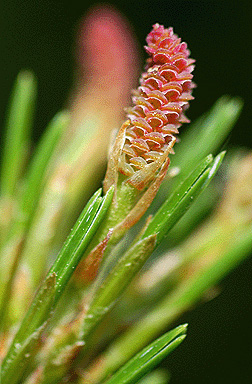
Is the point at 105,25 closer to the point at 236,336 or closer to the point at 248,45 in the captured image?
the point at 248,45

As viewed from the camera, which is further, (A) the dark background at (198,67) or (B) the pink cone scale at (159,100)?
(A) the dark background at (198,67)

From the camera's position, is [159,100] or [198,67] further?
[198,67]

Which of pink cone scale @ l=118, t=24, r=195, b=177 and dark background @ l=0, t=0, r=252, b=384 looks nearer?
pink cone scale @ l=118, t=24, r=195, b=177

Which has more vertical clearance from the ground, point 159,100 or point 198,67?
point 198,67

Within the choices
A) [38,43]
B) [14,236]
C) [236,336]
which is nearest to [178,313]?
[14,236]
